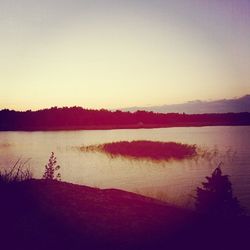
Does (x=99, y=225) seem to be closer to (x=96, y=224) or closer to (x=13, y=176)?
(x=96, y=224)

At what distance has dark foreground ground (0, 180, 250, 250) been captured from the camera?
6949 millimetres

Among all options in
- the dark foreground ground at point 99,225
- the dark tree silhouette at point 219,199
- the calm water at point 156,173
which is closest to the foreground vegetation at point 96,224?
the dark foreground ground at point 99,225

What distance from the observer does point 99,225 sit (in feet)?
25.6

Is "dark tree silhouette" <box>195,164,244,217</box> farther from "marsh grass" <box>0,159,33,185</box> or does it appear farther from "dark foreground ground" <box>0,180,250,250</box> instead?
"marsh grass" <box>0,159,33,185</box>

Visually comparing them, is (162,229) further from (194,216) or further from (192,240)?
(194,216)

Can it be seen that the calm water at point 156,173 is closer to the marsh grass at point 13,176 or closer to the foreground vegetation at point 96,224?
the marsh grass at point 13,176

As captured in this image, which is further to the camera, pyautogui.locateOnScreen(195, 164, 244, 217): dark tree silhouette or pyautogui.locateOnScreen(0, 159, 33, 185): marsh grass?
pyautogui.locateOnScreen(195, 164, 244, 217): dark tree silhouette

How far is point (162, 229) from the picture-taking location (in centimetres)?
785

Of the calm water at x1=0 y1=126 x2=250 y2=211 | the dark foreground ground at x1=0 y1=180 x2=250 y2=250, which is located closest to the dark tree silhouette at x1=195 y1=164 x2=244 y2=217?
the calm water at x1=0 y1=126 x2=250 y2=211

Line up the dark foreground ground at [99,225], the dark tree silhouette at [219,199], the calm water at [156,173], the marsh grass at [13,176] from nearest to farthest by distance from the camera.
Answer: the dark foreground ground at [99,225], the marsh grass at [13,176], the dark tree silhouette at [219,199], the calm water at [156,173]

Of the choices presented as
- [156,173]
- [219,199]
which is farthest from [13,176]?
[156,173]

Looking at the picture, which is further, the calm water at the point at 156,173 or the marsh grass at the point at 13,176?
the calm water at the point at 156,173

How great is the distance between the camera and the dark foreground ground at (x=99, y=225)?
6949mm

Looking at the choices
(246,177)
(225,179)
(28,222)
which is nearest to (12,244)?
(28,222)
